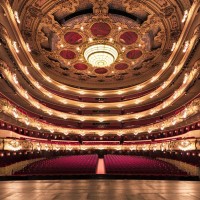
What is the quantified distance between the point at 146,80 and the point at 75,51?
875cm

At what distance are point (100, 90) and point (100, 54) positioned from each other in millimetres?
7943

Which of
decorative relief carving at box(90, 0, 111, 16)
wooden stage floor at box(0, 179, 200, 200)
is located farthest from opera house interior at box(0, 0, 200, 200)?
wooden stage floor at box(0, 179, 200, 200)

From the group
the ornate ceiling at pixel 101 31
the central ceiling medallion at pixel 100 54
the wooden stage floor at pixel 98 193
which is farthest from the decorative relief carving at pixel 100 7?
the wooden stage floor at pixel 98 193

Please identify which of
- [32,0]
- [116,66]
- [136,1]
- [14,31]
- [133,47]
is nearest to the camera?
[14,31]

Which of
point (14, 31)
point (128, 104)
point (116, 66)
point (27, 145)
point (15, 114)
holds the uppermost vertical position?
point (116, 66)

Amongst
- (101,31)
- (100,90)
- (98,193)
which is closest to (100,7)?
(101,31)

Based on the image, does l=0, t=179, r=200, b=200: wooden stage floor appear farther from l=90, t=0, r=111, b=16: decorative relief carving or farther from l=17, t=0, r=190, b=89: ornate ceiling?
l=90, t=0, r=111, b=16: decorative relief carving

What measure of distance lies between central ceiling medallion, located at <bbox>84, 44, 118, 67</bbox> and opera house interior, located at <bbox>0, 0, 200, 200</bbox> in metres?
0.09

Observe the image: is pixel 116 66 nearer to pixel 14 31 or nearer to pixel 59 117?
pixel 59 117

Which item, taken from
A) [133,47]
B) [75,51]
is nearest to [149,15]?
[133,47]

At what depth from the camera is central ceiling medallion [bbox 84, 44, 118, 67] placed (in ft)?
56.3

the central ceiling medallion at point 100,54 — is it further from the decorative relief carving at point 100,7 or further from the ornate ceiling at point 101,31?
the decorative relief carving at point 100,7

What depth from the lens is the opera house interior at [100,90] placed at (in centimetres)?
1027

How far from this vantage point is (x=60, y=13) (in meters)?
14.2
